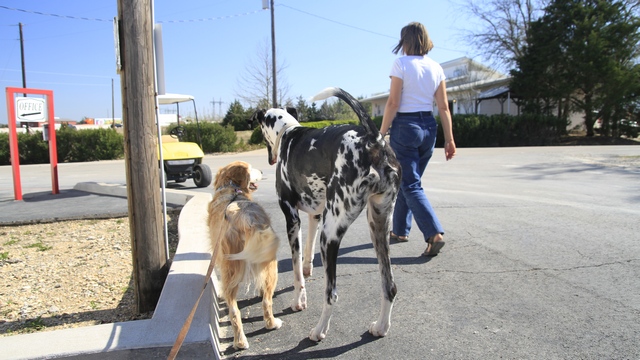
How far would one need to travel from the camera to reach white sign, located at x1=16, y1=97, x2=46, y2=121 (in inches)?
365

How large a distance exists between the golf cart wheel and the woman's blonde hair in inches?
286

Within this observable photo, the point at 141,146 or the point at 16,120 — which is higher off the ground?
the point at 16,120

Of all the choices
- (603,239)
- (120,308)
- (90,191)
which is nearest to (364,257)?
(120,308)

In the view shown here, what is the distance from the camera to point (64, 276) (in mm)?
4375

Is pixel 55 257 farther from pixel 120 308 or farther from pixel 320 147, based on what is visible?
pixel 320 147

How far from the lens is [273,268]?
3307 millimetres

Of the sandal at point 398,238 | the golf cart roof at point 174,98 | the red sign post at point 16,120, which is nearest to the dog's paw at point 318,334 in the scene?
the sandal at point 398,238

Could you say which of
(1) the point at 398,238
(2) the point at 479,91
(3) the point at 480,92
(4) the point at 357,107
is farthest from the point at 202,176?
(3) the point at 480,92

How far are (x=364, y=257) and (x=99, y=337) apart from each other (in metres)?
2.72

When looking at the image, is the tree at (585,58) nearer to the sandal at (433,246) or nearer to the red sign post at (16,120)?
the sandal at (433,246)

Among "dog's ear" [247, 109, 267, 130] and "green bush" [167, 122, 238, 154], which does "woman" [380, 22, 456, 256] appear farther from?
"green bush" [167, 122, 238, 154]

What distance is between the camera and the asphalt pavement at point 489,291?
2838mm

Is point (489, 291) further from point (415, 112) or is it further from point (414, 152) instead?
point (415, 112)

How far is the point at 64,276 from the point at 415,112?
12.6ft
